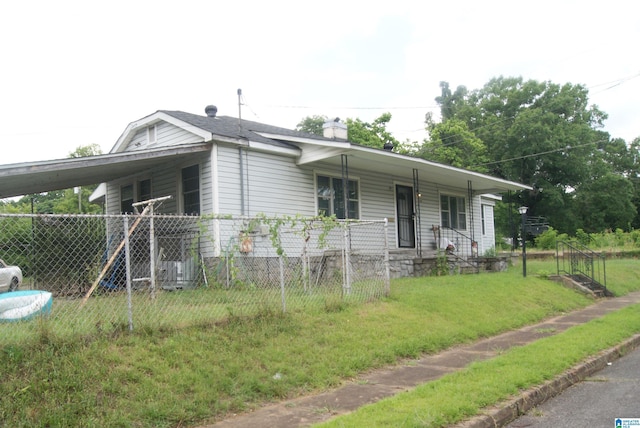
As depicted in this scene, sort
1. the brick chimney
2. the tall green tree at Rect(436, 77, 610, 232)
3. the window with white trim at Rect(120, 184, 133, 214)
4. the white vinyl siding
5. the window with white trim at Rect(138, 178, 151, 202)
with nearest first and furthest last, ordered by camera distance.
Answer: the white vinyl siding, the window with white trim at Rect(138, 178, 151, 202), the brick chimney, the window with white trim at Rect(120, 184, 133, 214), the tall green tree at Rect(436, 77, 610, 232)

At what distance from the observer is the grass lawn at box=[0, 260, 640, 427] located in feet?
15.3

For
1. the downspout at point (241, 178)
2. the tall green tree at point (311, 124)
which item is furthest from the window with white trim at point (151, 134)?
the tall green tree at point (311, 124)

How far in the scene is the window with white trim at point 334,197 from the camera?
48.5 feet

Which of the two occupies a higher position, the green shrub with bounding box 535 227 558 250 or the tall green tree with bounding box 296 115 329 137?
the tall green tree with bounding box 296 115 329 137

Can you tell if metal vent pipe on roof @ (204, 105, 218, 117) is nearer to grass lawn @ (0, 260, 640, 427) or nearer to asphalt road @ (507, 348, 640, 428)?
grass lawn @ (0, 260, 640, 427)

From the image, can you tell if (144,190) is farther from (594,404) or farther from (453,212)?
(594,404)

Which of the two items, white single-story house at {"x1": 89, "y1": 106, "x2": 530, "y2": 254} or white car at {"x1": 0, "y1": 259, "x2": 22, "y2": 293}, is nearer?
white car at {"x1": 0, "y1": 259, "x2": 22, "y2": 293}

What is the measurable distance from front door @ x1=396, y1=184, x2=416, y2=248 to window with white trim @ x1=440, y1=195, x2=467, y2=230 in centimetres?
193

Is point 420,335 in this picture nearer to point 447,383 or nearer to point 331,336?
point 331,336

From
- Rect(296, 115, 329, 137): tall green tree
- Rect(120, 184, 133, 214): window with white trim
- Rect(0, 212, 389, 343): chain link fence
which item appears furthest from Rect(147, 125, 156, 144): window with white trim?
Rect(296, 115, 329, 137): tall green tree

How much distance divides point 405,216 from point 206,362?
500 inches

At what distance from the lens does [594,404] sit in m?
5.60

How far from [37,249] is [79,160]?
1879 millimetres

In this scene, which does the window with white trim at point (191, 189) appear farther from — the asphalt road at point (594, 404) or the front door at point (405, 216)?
the asphalt road at point (594, 404)
